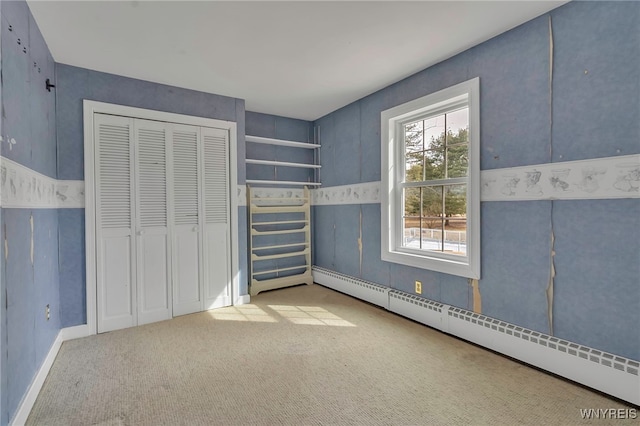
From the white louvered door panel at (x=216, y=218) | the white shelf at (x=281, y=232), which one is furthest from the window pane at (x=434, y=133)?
the white louvered door panel at (x=216, y=218)

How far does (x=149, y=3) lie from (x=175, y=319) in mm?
2900

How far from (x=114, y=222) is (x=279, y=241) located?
217cm

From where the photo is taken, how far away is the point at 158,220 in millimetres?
3219

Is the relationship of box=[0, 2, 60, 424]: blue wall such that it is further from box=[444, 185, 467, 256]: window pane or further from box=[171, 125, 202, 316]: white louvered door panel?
box=[444, 185, 467, 256]: window pane

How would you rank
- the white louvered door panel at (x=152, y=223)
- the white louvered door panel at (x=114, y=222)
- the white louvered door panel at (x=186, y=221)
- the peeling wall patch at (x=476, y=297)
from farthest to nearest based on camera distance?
the white louvered door panel at (x=186, y=221), the white louvered door panel at (x=152, y=223), the white louvered door panel at (x=114, y=222), the peeling wall patch at (x=476, y=297)

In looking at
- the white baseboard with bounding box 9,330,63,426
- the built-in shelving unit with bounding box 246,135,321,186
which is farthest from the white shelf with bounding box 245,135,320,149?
the white baseboard with bounding box 9,330,63,426

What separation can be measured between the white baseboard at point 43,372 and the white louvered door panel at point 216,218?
1191 mm

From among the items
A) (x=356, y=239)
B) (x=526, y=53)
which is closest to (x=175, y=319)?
(x=356, y=239)

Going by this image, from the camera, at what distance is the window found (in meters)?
2.60

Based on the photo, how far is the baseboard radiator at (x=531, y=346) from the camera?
1.79 meters

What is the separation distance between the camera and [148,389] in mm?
2010

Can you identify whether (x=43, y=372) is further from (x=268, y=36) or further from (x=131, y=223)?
(x=268, y=36)

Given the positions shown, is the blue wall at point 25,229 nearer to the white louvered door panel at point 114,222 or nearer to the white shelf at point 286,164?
the white louvered door panel at point 114,222

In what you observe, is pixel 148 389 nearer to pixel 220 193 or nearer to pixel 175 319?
pixel 175 319
